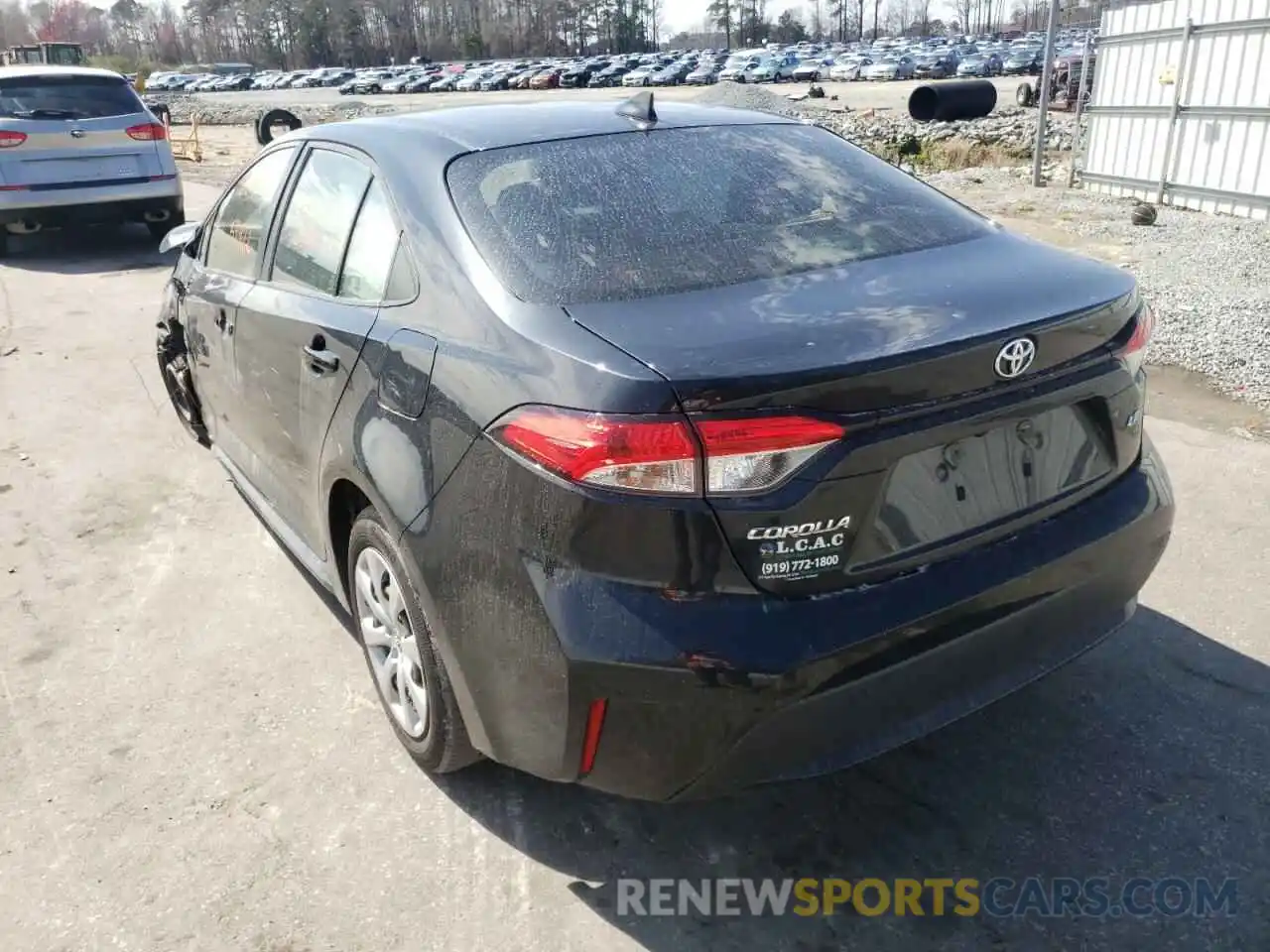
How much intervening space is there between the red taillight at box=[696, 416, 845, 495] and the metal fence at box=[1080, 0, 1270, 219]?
37.3 ft

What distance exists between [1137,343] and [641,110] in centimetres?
162

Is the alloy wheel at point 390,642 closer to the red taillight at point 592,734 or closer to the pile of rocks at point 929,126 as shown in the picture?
the red taillight at point 592,734

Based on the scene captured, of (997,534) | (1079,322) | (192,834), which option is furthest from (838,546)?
(192,834)

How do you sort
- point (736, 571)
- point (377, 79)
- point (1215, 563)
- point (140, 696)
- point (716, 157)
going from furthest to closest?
point (377, 79) < point (1215, 563) < point (140, 696) < point (716, 157) < point (736, 571)

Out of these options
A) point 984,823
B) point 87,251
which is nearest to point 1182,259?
point 984,823

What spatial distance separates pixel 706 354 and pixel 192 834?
6.12ft

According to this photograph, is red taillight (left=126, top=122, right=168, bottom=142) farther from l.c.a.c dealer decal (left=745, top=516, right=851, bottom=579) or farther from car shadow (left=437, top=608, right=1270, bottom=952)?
l.c.a.c dealer decal (left=745, top=516, right=851, bottom=579)

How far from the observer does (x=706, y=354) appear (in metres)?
2.08

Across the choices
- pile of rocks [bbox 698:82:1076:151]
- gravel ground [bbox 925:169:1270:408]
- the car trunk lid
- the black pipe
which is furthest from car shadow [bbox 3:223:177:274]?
the car trunk lid

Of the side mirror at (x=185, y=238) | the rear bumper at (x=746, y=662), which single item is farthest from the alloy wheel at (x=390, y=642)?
the side mirror at (x=185, y=238)

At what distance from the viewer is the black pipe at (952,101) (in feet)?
17.2

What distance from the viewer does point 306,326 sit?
3.09 meters

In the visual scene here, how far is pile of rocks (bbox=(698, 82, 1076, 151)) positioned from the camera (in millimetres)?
17989

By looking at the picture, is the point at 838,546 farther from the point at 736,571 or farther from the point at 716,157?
the point at 716,157
